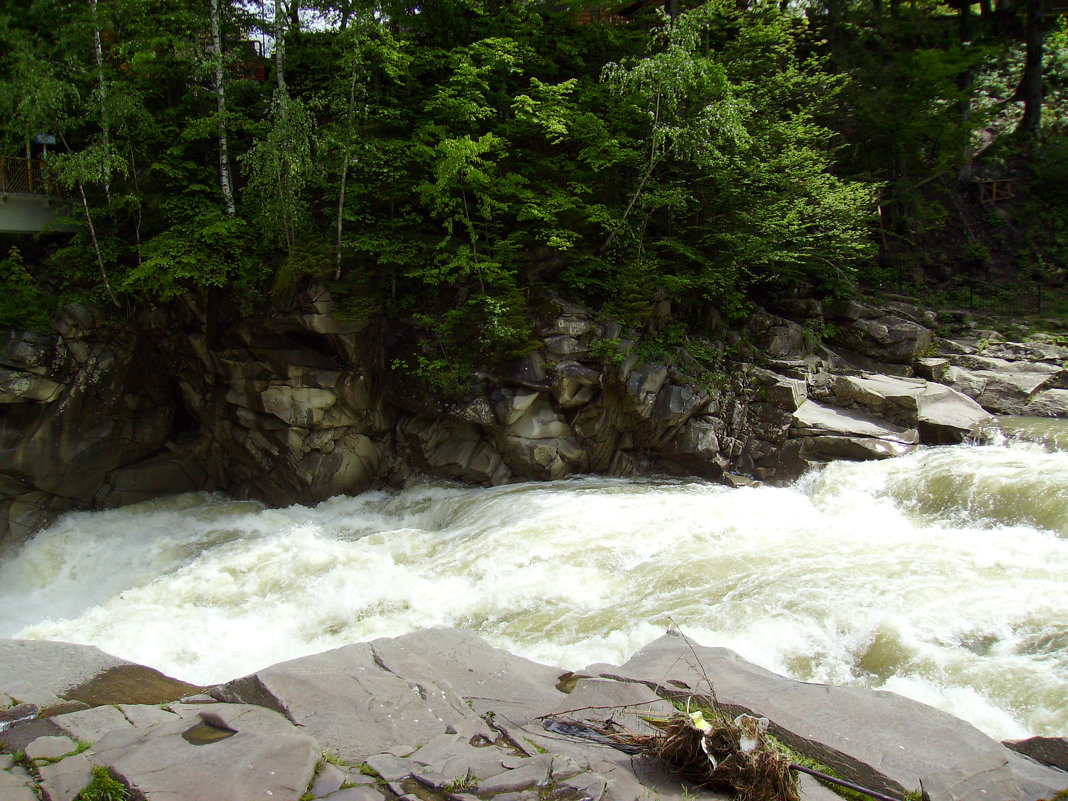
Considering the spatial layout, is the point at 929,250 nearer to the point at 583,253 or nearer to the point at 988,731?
the point at 583,253

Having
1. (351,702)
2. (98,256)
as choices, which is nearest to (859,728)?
(351,702)

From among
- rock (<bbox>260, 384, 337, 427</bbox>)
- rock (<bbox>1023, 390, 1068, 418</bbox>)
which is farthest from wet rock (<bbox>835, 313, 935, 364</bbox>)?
rock (<bbox>260, 384, 337, 427</bbox>)

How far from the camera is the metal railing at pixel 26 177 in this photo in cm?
1373

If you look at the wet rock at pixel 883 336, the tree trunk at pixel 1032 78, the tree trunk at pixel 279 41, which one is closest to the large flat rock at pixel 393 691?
the tree trunk at pixel 279 41

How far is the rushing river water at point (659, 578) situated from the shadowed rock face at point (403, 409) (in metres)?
0.71

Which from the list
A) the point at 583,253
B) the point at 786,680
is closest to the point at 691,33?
the point at 583,253

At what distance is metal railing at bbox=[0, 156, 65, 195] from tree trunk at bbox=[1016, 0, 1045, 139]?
26.9 meters

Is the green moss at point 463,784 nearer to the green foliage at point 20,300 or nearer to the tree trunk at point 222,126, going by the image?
the tree trunk at point 222,126

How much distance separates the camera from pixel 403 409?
13.5m

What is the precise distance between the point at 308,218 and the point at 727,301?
899cm

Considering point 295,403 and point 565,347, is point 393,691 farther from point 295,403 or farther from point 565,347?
point 295,403

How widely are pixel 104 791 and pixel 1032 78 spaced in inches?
1071

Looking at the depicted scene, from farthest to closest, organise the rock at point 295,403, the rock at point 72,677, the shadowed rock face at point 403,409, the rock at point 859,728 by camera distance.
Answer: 1. the rock at point 295,403
2. the shadowed rock face at point 403,409
3. the rock at point 72,677
4. the rock at point 859,728

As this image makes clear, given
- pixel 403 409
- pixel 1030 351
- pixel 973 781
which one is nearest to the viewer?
pixel 973 781
